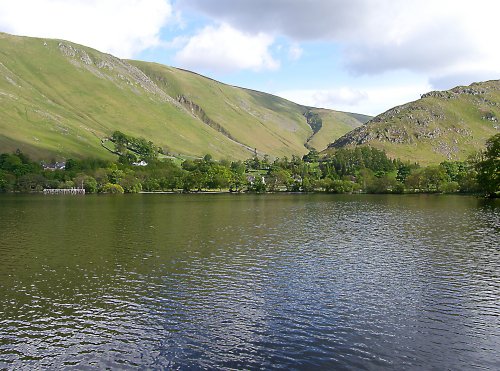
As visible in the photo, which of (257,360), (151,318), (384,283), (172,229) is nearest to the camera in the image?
(257,360)

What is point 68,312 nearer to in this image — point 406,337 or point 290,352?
point 290,352

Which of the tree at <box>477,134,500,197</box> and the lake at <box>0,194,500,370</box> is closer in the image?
the lake at <box>0,194,500,370</box>

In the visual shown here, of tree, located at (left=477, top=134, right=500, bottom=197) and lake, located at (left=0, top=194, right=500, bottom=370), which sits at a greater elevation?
tree, located at (left=477, top=134, right=500, bottom=197)

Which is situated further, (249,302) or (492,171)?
(492,171)

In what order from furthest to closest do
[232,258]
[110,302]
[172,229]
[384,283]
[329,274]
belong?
[172,229] → [232,258] → [329,274] → [384,283] → [110,302]

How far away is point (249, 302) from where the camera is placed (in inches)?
1430

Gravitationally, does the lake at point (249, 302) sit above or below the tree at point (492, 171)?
below

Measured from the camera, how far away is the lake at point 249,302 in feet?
86.1

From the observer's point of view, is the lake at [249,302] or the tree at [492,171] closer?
the lake at [249,302]

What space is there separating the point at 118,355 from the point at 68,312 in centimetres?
1012

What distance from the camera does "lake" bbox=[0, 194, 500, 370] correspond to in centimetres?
2623

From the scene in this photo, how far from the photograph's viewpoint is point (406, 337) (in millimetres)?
28812

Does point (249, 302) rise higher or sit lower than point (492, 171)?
lower

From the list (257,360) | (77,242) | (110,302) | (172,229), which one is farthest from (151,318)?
(172,229)
